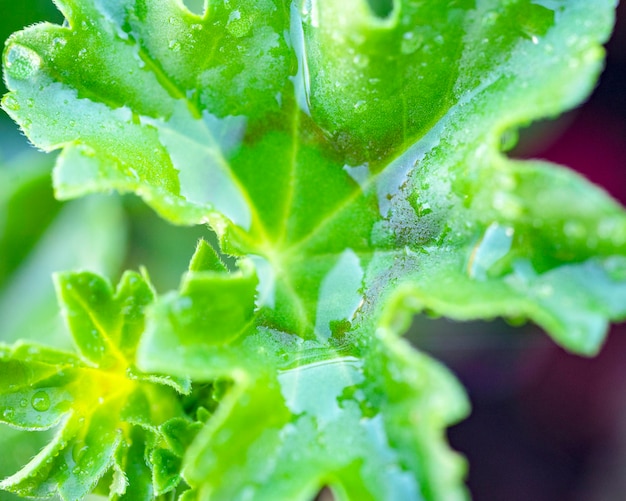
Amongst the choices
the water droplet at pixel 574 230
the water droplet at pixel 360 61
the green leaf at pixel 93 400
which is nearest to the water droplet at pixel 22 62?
the green leaf at pixel 93 400

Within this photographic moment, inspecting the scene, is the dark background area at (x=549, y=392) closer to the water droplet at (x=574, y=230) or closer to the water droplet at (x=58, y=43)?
the water droplet at (x=58, y=43)

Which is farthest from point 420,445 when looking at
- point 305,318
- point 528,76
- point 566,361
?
point 566,361

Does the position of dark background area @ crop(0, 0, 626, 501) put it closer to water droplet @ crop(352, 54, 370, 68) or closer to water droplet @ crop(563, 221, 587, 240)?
water droplet @ crop(352, 54, 370, 68)

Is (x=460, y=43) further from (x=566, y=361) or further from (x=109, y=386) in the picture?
(x=566, y=361)

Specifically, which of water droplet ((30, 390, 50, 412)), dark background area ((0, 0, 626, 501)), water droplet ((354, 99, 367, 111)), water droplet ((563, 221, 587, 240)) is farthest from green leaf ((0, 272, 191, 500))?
dark background area ((0, 0, 626, 501))

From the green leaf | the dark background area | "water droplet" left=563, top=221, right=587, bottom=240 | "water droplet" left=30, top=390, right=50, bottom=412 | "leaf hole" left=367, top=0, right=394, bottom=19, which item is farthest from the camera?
the dark background area

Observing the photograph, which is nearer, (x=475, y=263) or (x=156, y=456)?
(x=475, y=263)
